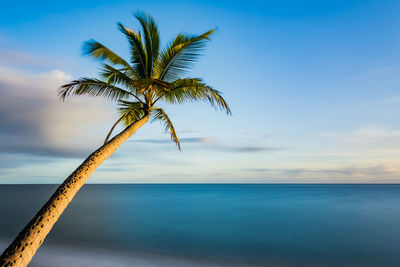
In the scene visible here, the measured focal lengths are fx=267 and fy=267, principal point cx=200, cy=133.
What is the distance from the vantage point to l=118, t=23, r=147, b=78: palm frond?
23.8 ft

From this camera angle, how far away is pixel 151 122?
344 inches

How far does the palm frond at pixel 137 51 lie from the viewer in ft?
23.8

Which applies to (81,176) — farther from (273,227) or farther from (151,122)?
(273,227)

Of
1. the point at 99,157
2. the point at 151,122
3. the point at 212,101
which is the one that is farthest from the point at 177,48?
the point at 99,157

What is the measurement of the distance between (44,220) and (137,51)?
5.07 metres

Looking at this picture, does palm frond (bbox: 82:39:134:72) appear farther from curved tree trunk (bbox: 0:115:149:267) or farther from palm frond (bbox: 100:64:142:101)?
curved tree trunk (bbox: 0:115:149:267)

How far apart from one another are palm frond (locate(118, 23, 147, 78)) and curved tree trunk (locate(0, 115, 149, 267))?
122 inches

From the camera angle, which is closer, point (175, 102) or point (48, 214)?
point (48, 214)

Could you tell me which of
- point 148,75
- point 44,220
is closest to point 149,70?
point 148,75

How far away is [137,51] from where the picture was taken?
297 inches

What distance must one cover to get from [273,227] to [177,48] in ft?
55.8

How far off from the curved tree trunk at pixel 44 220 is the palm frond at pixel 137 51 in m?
3.11

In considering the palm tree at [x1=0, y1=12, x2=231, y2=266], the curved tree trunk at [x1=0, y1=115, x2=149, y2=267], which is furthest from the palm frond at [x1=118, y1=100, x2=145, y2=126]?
the curved tree trunk at [x1=0, y1=115, x2=149, y2=267]

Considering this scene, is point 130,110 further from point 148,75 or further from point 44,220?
point 44,220
